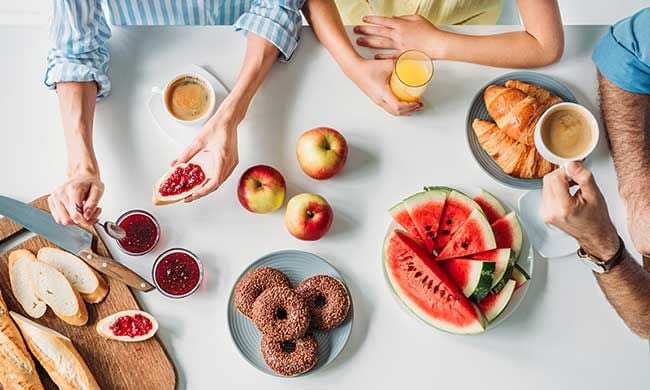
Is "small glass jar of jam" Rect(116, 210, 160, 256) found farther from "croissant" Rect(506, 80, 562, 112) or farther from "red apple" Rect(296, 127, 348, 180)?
"croissant" Rect(506, 80, 562, 112)

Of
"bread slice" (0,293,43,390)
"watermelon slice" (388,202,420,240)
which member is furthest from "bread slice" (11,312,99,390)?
"watermelon slice" (388,202,420,240)

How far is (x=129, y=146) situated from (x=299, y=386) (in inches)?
27.8

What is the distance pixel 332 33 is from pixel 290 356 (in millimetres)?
780

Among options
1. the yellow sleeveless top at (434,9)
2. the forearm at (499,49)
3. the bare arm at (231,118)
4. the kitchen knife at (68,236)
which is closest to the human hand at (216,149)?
the bare arm at (231,118)

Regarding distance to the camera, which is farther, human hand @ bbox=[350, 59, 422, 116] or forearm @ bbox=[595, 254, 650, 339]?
human hand @ bbox=[350, 59, 422, 116]

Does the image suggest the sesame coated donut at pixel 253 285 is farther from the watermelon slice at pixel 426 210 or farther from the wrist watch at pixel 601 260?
the wrist watch at pixel 601 260

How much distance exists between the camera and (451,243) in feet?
4.88

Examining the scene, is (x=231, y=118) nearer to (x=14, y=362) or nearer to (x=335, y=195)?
(x=335, y=195)

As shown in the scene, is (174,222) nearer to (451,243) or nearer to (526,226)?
(451,243)

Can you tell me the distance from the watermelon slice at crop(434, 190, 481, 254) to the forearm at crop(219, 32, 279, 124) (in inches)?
21.0

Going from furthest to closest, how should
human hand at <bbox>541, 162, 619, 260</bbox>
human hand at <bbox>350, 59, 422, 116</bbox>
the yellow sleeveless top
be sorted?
the yellow sleeveless top < human hand at <bbox>350, 59, 422, 116</bbox> < human hand at <bbox>541, 162, 619, 260</bbox>

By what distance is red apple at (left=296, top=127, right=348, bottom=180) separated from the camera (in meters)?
1.47

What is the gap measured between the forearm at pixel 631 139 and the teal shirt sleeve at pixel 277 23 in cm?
77

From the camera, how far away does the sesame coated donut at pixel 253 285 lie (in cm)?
144
